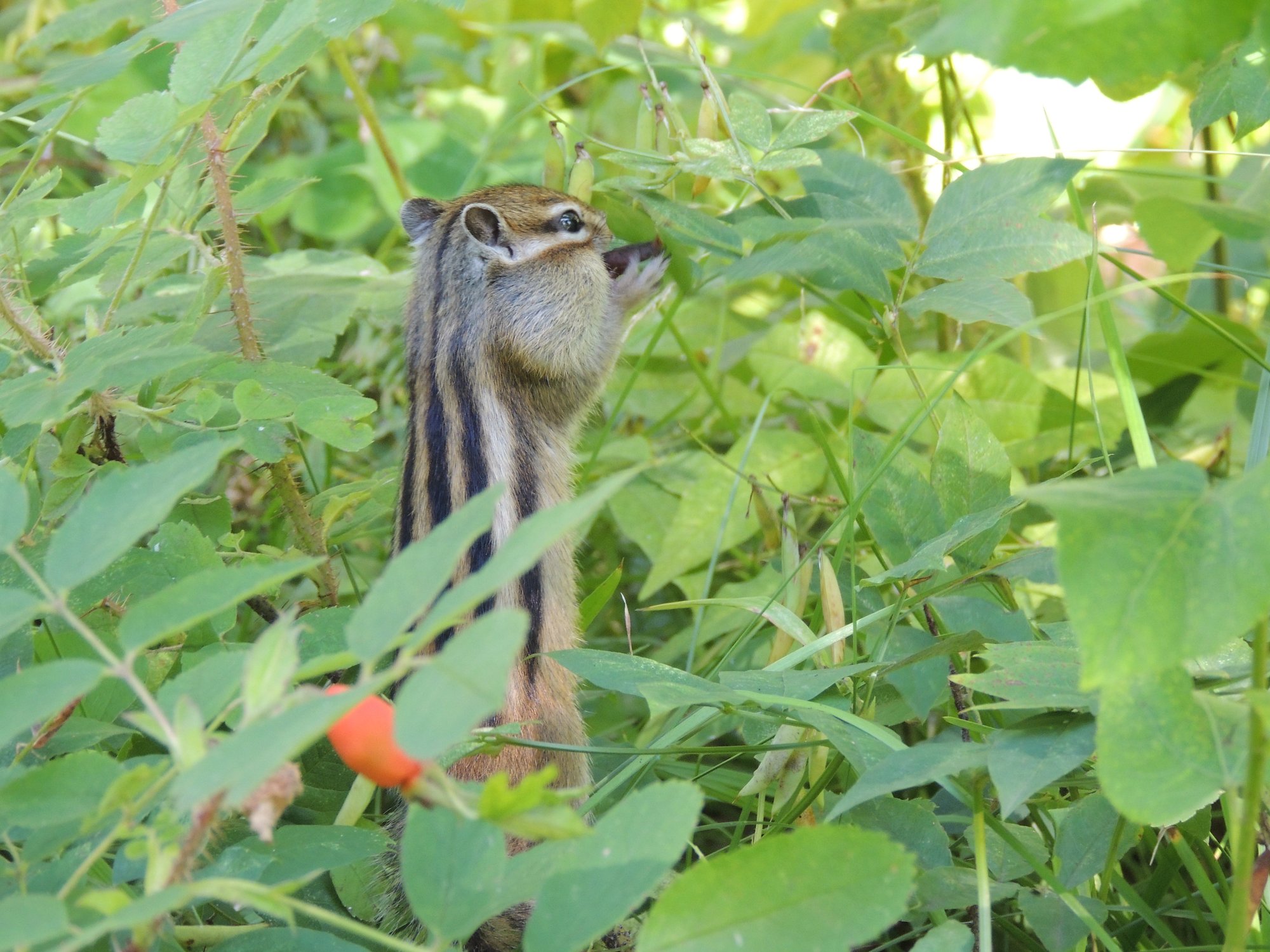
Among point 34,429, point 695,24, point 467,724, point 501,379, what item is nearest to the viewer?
point 467,724

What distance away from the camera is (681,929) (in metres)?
0.80

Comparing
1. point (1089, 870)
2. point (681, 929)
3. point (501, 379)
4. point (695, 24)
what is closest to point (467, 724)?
point (681, 929)

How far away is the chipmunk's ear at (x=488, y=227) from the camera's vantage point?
2.37m

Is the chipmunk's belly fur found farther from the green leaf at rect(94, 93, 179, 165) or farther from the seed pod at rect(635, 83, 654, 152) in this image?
the green leaf at rect(94, 93, 179, 165)

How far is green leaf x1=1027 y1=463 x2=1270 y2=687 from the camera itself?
761 millimetres

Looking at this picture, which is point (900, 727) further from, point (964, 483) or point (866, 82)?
point (866, 82)

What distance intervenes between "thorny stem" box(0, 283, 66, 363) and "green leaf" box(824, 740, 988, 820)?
1.07 m

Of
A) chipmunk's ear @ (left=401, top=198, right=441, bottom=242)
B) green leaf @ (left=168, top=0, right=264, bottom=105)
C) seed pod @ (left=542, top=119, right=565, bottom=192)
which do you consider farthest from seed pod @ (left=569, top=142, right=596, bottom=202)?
green leaf @ (left=168, top=0, right=264, bottom=105)

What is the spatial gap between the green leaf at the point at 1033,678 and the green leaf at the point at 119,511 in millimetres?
691

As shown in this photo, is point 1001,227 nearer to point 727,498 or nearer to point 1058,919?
point 727,498

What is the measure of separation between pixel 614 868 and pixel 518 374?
5.27 feet

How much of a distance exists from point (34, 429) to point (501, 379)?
98 centimetres

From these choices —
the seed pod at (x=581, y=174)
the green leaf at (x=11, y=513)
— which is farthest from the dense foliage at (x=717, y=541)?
the seed pod at (x=581, y=174)

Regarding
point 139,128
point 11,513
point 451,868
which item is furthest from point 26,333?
point 451,868
